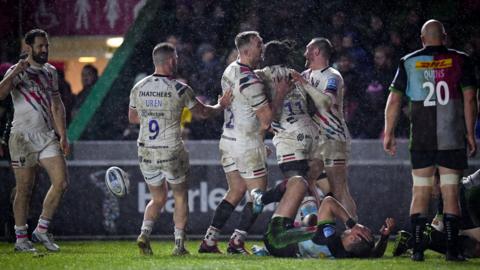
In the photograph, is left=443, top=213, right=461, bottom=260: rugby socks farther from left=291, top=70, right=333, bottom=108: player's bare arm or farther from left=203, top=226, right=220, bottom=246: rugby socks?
left=203, top=226, right=220, bottom=246: rugby socks

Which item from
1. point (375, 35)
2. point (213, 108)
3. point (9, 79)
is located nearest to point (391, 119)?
point (213, 108)

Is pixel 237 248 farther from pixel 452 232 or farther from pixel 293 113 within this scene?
pixel 452 232

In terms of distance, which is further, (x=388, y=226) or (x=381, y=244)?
(x=381, y=244)

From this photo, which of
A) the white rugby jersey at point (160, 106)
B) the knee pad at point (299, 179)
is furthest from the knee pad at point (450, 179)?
the white rugby jersey at point (160, 106)

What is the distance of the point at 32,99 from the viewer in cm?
1442

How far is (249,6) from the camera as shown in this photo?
20125 mm

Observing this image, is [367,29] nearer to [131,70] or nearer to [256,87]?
[131,70]

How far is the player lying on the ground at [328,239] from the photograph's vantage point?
1266cm

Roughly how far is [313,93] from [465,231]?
214 centimetres

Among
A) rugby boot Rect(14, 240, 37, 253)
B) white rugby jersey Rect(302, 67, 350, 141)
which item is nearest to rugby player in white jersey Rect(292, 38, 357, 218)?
white rugby jersey Rect(302, 67, 350, 141)

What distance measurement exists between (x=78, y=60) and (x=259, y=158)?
12816 millimetres

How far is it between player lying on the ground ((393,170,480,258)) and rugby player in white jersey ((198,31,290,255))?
1.61 m

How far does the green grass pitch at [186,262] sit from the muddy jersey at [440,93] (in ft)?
3.94

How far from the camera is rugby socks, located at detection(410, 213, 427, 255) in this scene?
1266 centimetres
